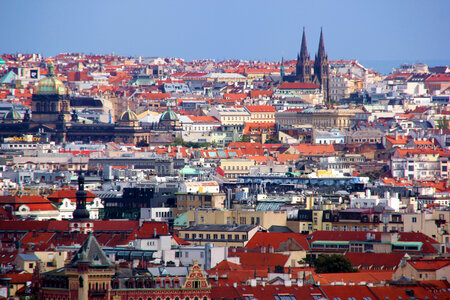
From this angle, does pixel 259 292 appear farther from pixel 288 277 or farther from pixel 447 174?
pixel 447 174

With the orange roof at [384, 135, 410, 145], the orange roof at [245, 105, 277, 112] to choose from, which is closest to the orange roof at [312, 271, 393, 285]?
the orange roof at [384, 135, 410, 145]

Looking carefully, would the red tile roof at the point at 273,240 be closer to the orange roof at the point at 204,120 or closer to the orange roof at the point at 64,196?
the orange roof at the point at 64,196

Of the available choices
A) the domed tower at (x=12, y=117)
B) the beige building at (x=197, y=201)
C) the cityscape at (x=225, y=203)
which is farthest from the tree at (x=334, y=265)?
the domed tower at (x=12, y=117)

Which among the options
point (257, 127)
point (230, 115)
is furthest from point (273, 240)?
point (230, 115)

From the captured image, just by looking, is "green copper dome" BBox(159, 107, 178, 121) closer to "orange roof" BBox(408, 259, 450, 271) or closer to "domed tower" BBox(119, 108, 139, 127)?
"domed tower" BBox(119, 108, 139, 127)

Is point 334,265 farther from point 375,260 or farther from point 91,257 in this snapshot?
point 91,257

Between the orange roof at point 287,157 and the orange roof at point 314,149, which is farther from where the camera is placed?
the orange roof at point 314,149
